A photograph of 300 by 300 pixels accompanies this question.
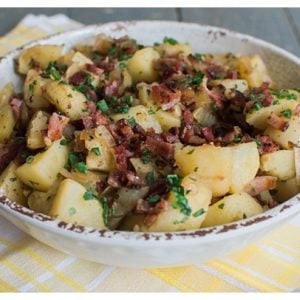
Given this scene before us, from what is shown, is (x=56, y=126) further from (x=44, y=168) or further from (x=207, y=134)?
(x=207, y=134)

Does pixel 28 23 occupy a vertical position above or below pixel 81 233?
above

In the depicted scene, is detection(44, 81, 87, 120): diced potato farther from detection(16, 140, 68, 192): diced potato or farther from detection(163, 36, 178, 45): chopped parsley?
detection(163, 36, 178, 45): chopped parsley

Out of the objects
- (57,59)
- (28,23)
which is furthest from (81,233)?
(28,23)

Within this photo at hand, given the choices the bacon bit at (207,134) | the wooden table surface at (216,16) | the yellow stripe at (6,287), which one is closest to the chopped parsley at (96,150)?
the bacon bit at (207,134)

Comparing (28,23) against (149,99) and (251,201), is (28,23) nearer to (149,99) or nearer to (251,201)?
(149,99)

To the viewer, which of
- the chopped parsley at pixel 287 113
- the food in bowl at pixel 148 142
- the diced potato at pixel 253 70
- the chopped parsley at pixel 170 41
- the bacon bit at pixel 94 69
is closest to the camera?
the food in bowl at pixel 148 142

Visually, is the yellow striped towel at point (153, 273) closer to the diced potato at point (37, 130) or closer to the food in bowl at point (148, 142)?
the food in bowl at point (148, 142)

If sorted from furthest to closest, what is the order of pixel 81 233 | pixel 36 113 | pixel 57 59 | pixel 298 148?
pixel 57 59, pixel 36 113, pixel 298 148, pixel 81 233
